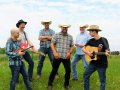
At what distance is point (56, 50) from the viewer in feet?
46.7

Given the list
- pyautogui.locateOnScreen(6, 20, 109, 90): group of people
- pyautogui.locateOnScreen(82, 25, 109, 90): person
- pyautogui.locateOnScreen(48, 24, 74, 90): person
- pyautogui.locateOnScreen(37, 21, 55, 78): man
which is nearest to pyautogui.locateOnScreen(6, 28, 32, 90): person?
pyautogui.locateOnScreen(6, 20, 109, 90): group of people

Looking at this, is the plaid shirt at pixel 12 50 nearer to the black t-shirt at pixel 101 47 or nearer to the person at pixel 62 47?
the person at pixel 62 47

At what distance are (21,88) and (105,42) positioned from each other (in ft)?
11.8

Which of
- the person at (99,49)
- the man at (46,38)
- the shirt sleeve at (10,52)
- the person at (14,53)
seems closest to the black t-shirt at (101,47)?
the person at (99,49)

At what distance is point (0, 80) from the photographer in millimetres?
15984

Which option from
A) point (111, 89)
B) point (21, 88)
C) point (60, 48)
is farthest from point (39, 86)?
point (111, 89)

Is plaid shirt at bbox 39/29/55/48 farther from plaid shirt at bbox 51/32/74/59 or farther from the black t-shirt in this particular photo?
the black t-shirt

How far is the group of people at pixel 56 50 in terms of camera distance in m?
12.9

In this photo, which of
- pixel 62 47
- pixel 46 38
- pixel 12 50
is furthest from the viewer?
pixel 46 38

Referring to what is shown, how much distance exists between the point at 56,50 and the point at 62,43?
1.04ft

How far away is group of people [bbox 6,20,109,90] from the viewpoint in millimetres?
12922

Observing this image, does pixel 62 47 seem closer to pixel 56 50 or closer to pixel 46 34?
pixel 56 50

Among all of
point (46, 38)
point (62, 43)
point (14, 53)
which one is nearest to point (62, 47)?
point (62, 43)

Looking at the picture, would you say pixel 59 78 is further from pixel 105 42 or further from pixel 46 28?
pixel 105 42
